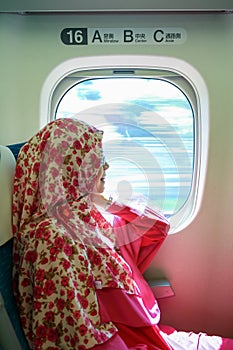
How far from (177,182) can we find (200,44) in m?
0.67

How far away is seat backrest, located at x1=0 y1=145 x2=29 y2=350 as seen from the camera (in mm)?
1154

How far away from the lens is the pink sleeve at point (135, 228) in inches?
69.7

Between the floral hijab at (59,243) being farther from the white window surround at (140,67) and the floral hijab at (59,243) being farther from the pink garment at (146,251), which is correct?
the white window surround at (140,67)

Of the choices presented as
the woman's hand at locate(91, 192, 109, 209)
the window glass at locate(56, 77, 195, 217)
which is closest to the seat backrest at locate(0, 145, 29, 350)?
the woman's hand at locate(91, 192, 109, 209)

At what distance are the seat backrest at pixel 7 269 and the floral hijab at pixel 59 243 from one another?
0.03 m

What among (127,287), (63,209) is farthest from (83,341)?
(63,209)

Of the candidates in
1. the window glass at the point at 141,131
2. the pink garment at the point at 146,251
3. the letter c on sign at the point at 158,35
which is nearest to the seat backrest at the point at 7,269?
the pink garment at the point at 146,251

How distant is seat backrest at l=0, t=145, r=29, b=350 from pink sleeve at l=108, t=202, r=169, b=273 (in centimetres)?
56

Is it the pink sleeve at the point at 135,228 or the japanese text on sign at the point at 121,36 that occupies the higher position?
the japanese text on sign at the point at 121,36

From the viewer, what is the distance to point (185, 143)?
202 centimetres

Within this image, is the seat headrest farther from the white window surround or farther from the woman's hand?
the white window surround

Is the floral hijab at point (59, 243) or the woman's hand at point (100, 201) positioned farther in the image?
the woman's hand at point (100, 201)

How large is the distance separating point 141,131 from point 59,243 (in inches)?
34.5

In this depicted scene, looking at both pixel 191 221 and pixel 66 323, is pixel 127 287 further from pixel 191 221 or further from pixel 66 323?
pixel 191 221
